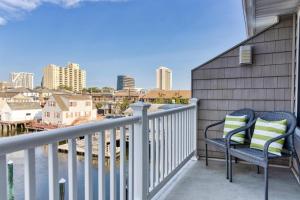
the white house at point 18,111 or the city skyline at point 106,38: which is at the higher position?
the city skyline at point 106,38

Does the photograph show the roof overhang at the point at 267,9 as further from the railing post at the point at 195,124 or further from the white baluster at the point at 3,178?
the white baluster at the point at 3,178

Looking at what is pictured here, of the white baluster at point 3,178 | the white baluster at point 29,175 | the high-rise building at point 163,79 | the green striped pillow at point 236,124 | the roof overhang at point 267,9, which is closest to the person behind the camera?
the white baluster at point 3,178

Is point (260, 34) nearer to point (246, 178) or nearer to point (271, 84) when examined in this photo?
point (271, 84)

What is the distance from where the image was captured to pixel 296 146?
2.85 metres

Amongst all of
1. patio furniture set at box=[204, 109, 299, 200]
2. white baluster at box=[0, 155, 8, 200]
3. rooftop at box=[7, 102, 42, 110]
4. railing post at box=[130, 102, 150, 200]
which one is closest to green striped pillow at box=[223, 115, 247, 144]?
patio furniture set at box=[204, 109, 299, 200]

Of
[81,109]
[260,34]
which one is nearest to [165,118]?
[260,34]

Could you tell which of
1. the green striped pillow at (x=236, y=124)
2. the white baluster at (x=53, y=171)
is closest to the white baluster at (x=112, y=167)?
the white baluster at (x=53, y=171)

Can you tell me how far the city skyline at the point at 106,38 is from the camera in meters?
23.8

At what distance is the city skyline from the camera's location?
78.2 ft

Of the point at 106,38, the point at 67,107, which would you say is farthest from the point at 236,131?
the point at 106,38

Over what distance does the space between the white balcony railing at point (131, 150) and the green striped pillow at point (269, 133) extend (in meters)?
1.00

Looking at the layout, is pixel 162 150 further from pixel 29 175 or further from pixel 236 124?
pixel 29 175

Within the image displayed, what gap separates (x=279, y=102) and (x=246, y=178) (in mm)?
1262

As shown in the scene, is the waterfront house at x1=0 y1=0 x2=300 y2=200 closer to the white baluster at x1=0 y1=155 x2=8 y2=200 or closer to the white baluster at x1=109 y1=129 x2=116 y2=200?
the white baluster at x1=109 y1=129 x2=116 y2=200
